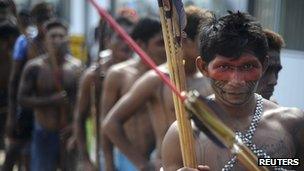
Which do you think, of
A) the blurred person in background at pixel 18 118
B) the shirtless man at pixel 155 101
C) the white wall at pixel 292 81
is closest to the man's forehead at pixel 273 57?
the shirtless man at pixel 155 101

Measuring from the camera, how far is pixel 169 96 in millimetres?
4223

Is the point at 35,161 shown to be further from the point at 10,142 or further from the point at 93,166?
the point at 93,166

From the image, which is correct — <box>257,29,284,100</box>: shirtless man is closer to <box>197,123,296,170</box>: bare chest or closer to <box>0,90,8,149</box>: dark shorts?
<box>197,123,296,170</box>: bare chest

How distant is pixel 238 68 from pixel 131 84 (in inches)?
103

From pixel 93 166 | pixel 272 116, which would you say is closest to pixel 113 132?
pixel 93 166

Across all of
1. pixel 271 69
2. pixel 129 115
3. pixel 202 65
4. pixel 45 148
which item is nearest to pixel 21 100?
pixel 45 148

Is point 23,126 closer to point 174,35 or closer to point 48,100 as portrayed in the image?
point 48,100

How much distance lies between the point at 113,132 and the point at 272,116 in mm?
2156

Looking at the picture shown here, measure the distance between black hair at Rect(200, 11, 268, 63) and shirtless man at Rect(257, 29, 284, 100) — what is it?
767mm

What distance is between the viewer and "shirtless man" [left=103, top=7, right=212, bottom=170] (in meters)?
4.10

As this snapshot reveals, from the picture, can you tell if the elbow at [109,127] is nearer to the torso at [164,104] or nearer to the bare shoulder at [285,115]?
the torso at [164,104]

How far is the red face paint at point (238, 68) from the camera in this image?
8.56ft

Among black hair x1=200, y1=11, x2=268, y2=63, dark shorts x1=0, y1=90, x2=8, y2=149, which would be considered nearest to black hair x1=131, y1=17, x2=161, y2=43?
black hair x1=200, y1=11, x2=268, y2=63

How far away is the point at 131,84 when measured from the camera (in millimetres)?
5191
